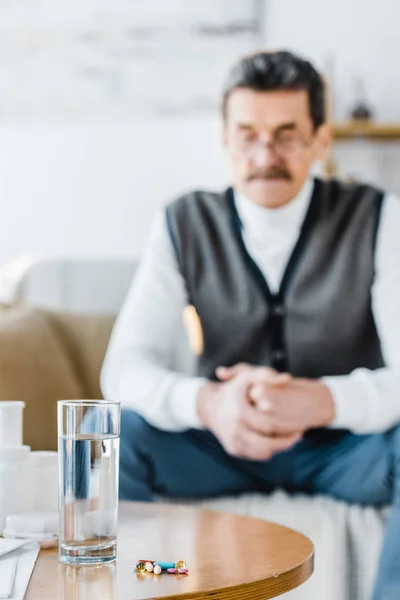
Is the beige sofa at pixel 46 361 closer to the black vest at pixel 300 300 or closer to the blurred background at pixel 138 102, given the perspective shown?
the black vest at pixel 300 300

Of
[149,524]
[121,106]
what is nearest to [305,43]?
[121,106]

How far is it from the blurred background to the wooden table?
73.5 inches

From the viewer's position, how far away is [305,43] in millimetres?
2943

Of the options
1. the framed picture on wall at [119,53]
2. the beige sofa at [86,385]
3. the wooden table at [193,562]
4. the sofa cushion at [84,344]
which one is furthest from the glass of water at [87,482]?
the framed picture on wall at [119,53]

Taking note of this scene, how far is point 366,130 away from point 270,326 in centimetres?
126

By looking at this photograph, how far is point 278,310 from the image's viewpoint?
71.0 inches

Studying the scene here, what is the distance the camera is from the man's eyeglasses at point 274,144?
1.89 meters

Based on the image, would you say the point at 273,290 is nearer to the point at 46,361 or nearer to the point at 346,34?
the point at 46,361

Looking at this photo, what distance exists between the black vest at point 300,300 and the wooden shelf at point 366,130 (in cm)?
104

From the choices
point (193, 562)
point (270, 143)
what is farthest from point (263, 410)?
point (193, 562)

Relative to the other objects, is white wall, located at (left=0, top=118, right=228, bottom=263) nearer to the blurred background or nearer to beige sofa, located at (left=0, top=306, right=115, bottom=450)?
the blurred background

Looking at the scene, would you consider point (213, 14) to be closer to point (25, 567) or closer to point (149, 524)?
point (149, 524)

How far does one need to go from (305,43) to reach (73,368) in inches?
52.2

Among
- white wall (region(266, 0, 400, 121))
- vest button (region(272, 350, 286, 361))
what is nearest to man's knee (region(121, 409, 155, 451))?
vest button (region(272, 350, 286, 361))
